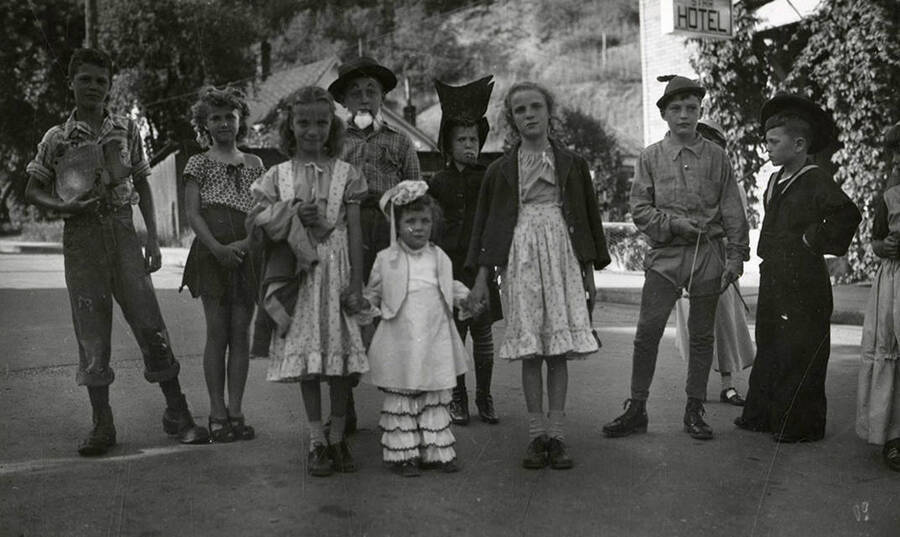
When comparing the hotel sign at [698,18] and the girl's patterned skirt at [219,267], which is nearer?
the girl's patterned skirt at [219,267]

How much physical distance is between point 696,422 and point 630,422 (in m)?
0.36

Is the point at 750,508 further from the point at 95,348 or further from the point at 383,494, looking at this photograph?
the point at 95,348

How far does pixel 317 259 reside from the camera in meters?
4.49

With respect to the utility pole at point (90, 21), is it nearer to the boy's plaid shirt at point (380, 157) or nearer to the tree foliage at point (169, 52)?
the tree foliage at point (169, 52)

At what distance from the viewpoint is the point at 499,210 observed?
4824 millimetres

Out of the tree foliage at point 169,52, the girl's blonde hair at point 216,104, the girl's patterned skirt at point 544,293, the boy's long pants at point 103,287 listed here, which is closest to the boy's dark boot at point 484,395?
the girl's patterned skirt at point 544,293

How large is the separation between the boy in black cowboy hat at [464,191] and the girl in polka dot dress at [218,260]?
123 centimetres

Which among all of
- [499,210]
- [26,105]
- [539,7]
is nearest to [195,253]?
[499,210]

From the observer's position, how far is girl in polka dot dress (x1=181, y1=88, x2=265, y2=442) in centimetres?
510

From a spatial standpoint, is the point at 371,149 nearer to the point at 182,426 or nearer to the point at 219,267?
the point at 219,267

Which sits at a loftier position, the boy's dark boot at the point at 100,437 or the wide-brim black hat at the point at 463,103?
the wide-brim black hat at the point at 463,103

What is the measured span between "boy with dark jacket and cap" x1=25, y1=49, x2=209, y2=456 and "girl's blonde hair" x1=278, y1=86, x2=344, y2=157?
98 centimetres

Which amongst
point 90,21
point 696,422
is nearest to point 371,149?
point 696,422

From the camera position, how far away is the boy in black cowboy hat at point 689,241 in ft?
17.2
